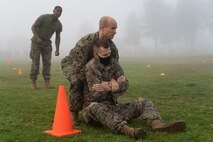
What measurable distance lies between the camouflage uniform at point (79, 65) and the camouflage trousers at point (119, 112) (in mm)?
370

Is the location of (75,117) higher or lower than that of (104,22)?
lower

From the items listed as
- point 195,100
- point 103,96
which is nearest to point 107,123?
point 103,96

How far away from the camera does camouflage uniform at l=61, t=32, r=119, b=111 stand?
595cm

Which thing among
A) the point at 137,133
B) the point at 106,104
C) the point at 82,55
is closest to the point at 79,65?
the point at 82,55

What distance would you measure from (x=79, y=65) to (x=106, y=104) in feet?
2.53

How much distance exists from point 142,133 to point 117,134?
0.45m

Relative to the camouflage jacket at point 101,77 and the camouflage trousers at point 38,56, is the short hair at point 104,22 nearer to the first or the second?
the camouflage jacket at point 101,77

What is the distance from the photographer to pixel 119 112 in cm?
595

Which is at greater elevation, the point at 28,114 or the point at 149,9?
the point at 149,9

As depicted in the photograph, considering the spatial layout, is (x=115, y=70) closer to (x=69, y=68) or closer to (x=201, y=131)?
(x=69, y=68)

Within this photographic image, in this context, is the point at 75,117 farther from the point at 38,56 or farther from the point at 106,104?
the point at 38,56

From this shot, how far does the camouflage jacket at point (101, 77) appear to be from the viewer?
18.7ft

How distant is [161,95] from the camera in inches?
380

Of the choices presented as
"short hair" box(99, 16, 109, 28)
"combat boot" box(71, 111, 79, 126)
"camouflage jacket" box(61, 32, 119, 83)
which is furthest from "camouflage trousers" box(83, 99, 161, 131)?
"short hair" box(99, 16, 109, 28)
